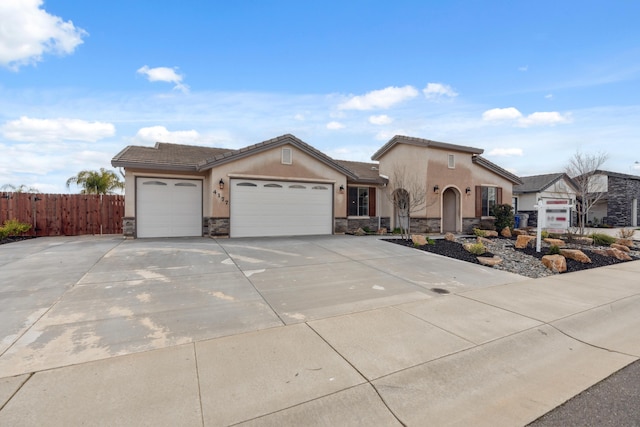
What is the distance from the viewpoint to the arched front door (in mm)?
16219

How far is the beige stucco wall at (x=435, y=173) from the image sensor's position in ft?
48.8

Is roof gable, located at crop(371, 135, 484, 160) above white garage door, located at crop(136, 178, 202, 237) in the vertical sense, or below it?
above

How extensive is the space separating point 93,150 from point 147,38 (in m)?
11.7

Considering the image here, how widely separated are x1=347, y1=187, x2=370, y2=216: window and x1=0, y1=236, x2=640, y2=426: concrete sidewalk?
9.03 metres

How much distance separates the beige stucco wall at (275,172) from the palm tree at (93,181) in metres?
11.5

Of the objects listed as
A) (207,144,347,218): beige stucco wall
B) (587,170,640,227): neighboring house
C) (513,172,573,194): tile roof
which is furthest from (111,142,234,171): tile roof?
(587,170,640,227): neighboring house

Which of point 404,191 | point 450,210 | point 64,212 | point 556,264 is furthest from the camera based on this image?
point 450,210

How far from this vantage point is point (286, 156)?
13.2m

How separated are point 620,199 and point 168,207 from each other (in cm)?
3385

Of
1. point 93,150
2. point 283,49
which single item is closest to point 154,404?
point 283,49

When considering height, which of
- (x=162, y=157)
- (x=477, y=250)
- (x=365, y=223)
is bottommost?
(x=477, y=250)

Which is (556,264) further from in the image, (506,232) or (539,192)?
(539,192)

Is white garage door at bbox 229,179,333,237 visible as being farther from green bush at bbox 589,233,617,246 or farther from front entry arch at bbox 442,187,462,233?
green bush at bbox 589,233,617,246

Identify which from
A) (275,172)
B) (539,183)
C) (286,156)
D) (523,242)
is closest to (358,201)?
(286,156)
